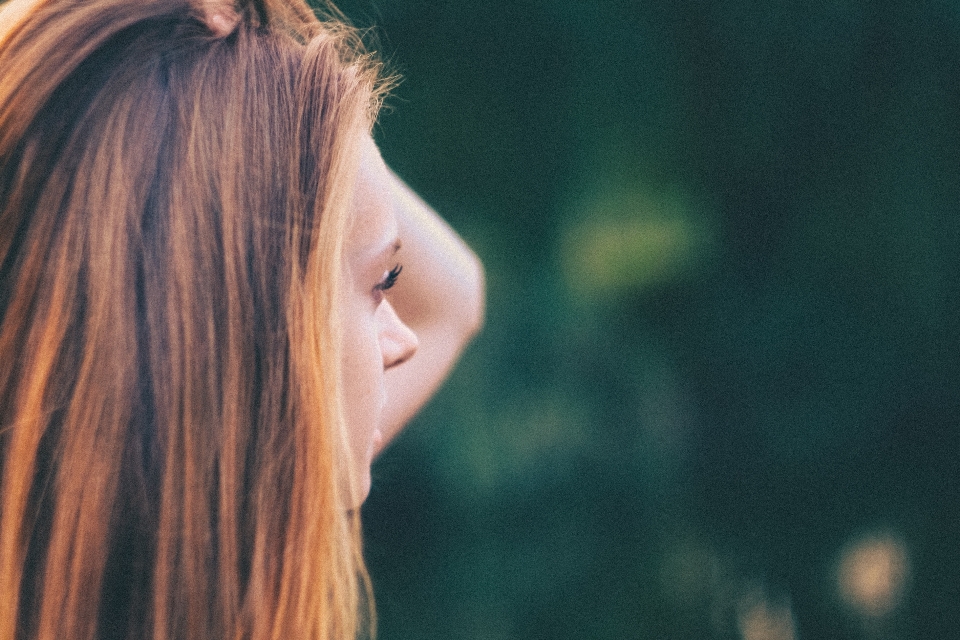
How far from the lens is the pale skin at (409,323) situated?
677 mm

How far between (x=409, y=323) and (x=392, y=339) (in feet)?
0.78

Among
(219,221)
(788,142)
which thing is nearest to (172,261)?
(219,221)

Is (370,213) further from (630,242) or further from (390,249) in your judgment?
(630,242)

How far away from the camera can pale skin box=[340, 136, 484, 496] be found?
2.22 feet

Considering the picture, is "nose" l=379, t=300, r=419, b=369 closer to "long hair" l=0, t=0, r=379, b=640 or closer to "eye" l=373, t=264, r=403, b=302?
"eye" l=373, t=264, r=403, b=302

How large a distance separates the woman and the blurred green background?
1.31 ft

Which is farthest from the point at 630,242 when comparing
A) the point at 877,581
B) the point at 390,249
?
the point at 877,581

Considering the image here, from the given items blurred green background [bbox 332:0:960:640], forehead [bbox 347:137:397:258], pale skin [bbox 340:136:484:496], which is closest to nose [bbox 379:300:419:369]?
pale skin [bbox 340:136:484:496]

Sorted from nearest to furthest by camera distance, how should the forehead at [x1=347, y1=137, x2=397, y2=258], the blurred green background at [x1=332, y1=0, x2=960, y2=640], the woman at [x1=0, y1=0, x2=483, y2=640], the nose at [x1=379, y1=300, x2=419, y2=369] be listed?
the woman at [x1=0, y1=0, x2=483, y2=640]
the forehead at [x1=347, y1=137, x2=397, y2=258]
the nose at [x1=379, y1=300, x2=419, y2=369]
the blurred green background at [x1=332, y1=0, x2=960, y2=640]

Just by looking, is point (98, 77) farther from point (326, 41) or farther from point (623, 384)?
point (623, 384)

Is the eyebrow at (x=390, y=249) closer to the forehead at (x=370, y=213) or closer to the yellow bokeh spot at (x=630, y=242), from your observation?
the forehead at (x=370, y=213)

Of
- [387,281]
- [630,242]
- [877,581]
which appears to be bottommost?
[877,581]

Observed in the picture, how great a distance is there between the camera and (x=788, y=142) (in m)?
0.97

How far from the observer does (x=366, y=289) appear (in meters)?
0.65
